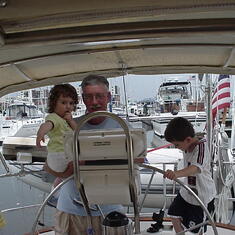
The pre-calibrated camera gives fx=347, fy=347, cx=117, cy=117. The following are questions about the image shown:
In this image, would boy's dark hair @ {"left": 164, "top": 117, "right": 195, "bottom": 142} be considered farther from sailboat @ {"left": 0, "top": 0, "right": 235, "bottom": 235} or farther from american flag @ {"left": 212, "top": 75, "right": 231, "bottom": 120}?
american flag @ {"left": 212, "top": 75, "right": 231, "bottom": 120}

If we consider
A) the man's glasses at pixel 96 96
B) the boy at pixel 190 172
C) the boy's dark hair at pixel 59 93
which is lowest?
the boy at pixel 190 172

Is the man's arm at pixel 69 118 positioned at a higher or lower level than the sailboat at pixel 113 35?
lower

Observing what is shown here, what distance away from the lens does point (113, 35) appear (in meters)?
1.63

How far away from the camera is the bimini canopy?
125 centimetres

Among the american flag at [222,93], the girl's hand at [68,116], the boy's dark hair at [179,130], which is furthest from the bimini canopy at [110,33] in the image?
the american flag at [222,93]

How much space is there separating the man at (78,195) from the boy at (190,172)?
59 cm

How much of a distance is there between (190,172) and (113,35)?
1004 millimetres

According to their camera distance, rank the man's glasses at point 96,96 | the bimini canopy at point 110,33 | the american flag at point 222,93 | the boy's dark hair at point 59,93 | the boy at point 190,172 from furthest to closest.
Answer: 1. the american flag at point 222,93
2. the boy's dark hair at point 59,93
3. the boy at point 190,172
4. the man's glasses at point 96,96
5. the bimini canopy at point 110,33

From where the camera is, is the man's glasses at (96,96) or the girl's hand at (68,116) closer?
the man's glasses at (96,96)

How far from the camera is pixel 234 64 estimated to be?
104 inches

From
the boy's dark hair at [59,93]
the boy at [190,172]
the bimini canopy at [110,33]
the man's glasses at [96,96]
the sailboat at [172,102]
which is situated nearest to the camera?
the bimini canopy at [110,33]

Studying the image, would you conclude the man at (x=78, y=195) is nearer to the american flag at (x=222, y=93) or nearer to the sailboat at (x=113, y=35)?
the sailboat at (x=113, y=35)

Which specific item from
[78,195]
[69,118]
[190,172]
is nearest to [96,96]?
[78,195]

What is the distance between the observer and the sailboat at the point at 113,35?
126 cm
